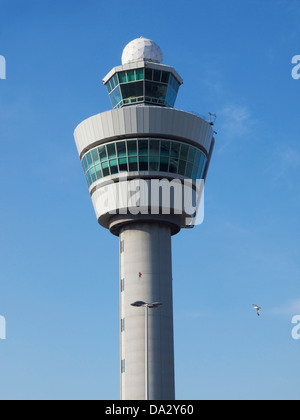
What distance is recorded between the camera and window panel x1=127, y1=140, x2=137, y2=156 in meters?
74.5

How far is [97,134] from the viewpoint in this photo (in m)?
76.1

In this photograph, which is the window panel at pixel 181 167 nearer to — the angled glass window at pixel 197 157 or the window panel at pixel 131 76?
the angled glass window at pixel 197 157

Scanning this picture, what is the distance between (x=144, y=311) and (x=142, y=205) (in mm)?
11592

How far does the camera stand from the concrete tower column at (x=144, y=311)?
71.1 metres

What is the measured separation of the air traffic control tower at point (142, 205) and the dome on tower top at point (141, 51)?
357cm

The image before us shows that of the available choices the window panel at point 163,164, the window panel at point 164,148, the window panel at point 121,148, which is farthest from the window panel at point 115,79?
the window panel at point 163,164

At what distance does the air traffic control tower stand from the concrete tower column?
0.11 meters

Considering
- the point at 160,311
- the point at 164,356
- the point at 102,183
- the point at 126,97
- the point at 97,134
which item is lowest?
the point at 164,356

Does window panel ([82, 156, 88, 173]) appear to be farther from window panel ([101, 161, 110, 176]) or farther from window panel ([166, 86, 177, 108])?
window panel ([166, 86, 177, 108])
